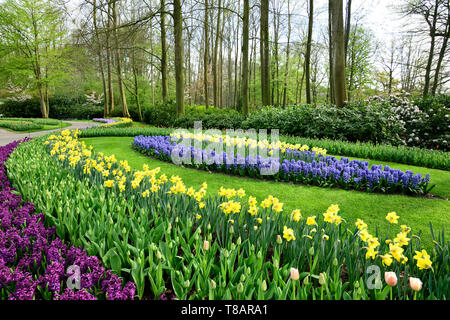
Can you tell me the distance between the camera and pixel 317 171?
15.0 ft

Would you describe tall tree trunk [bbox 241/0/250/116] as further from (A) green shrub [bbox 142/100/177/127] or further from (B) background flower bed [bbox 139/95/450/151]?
(A) green shrub [bbox 142/100/177/127]

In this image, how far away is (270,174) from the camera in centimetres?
494

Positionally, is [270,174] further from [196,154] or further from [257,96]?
[257,96]

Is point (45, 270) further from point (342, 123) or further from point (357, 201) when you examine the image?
point (342, 123)

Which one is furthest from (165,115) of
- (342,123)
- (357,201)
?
(357,201)

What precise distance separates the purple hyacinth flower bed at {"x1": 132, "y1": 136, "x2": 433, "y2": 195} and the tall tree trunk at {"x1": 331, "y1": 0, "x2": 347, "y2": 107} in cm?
519

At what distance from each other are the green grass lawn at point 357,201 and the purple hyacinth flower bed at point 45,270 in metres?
2.50

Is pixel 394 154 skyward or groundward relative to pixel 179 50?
groundward

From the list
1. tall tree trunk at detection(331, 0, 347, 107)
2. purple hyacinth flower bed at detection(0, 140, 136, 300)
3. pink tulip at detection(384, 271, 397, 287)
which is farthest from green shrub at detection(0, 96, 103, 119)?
pink tulip at detection(384, 271, 397, 287)

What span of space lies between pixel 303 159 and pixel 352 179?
1.09 meters

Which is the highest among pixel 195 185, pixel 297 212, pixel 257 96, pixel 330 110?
pixel 257 96

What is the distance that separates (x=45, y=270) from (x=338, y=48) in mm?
10472

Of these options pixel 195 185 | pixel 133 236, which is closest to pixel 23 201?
pixel 133 236
